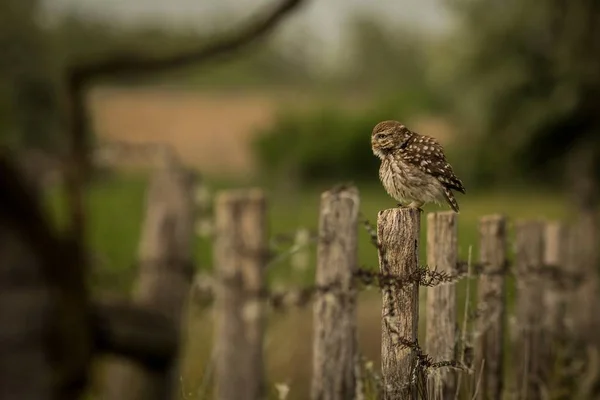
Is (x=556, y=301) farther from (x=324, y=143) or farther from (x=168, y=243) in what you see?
(x=324, y=143)

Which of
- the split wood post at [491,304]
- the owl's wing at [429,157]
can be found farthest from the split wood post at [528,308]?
the owl's wing at [429,157]

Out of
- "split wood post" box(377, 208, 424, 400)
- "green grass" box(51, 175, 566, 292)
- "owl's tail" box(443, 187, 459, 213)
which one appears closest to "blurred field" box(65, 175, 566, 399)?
"green grass" box(51, 175, 566, 292)

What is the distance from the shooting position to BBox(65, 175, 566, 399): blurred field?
28.9ft

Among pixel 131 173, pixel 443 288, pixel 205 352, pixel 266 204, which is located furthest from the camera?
pixel 131 173

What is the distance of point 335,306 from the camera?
5145 millimetres

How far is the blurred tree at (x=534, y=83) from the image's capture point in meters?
23.0

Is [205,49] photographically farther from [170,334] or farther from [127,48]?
[170,334]

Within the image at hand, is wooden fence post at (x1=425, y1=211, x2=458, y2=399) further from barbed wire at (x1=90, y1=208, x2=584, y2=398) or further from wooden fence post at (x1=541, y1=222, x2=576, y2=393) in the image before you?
wooden fence post at (x1=541, y1=222, x2=576, y2=393)

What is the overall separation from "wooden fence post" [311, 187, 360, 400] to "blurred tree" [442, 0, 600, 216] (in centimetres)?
1849

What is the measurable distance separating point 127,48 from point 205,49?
0.90 ft

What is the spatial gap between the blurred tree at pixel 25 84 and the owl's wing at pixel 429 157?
35.0m

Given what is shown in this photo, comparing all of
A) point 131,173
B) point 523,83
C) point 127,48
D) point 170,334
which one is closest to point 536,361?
point 170,334

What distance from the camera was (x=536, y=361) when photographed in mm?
9398

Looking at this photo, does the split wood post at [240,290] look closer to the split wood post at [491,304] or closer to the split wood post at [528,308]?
the split wood post at [491,304]
